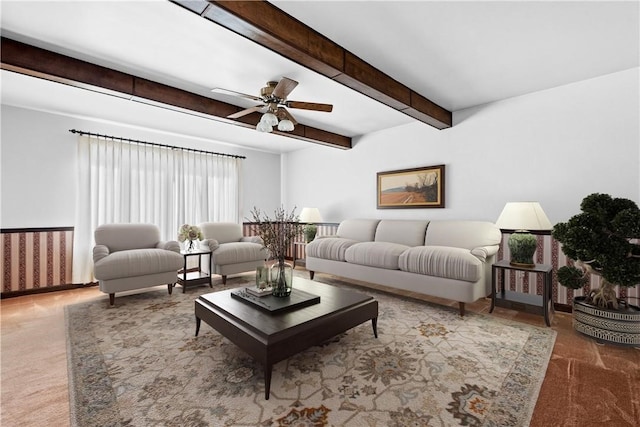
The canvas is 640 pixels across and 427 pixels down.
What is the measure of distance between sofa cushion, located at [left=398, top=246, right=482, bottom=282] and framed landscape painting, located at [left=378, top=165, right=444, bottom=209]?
3.75ft

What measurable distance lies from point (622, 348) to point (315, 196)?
4762 millimetres

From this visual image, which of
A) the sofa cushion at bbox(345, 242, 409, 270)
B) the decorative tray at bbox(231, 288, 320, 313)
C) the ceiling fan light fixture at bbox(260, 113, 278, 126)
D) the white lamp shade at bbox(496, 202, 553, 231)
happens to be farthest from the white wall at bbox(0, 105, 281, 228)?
the white lamp shade at bbox(496, 202, 553, 231)

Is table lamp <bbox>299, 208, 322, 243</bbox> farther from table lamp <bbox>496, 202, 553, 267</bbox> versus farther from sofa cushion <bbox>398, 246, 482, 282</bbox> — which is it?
table lamp <bbox>496, 202, 553, 267</bbox>

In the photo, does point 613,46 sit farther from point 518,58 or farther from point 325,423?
point 325,423

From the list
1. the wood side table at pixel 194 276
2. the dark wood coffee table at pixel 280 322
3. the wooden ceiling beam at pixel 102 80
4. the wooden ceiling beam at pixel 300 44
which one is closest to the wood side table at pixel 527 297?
the dark wood coffee table at pixel 280 322

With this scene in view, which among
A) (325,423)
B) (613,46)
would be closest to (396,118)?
(613,46)

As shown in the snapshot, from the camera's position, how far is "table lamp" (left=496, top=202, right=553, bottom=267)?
281 centimetres

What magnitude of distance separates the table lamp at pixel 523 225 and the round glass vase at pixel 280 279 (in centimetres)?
221

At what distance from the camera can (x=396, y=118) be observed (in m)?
4.30

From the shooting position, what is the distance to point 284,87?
2.62 m

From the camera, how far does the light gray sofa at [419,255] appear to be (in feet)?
9.84

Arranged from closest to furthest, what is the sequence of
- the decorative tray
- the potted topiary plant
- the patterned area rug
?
the patterned area rug → the decorative tray → the potted topiary plant

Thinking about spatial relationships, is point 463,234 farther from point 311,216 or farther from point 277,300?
point 311,216

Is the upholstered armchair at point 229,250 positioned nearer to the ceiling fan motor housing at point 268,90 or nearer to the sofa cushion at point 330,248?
the sofa cushion at point 330,248
